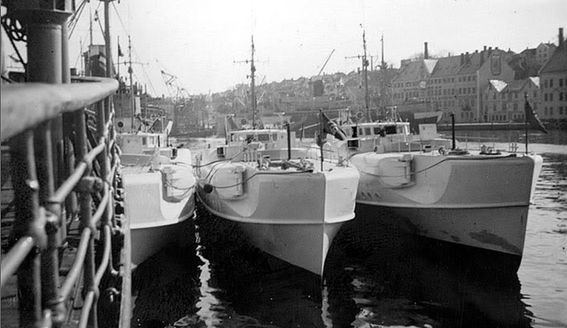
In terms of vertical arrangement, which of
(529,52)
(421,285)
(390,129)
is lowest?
(421,285)

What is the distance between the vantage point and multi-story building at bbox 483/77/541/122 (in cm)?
7904

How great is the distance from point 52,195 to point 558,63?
3108 inches

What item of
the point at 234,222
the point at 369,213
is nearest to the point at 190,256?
the point at 234,222

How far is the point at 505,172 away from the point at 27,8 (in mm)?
12659

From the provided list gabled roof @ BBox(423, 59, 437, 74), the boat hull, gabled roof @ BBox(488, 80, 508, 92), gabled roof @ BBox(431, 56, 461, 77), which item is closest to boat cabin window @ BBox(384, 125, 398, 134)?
the boat hull

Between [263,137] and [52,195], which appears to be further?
[263,137]

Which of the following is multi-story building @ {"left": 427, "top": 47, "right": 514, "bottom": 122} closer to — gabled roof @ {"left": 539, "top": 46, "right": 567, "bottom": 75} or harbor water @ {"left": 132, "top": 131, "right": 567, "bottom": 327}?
gabled roof @ {"left": 539, "top": 46, "right": 567, "bottom": 75}

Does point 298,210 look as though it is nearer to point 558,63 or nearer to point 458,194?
point 458,194

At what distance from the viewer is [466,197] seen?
1488 centimetres

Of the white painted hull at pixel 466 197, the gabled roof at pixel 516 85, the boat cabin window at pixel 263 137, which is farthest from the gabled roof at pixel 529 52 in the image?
the white painted hull at pixel 466 197

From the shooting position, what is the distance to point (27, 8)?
13.2 feet

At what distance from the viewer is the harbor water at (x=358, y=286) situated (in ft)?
35.1

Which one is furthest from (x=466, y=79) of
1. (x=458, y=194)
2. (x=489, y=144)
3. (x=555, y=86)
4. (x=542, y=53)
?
(x=458, y=194)

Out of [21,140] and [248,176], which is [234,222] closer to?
[248,176]
